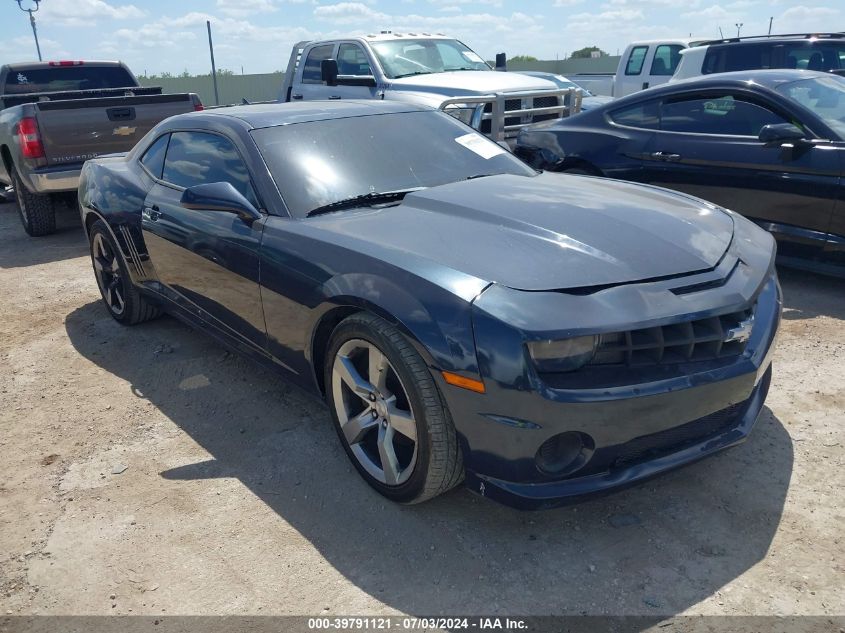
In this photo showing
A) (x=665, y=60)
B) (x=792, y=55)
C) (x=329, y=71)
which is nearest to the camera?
(x=792, y=55)

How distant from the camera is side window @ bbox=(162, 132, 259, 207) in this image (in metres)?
3.62

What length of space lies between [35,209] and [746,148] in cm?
733

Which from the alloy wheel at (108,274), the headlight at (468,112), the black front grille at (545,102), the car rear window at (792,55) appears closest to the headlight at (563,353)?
the alloy wheel at (108,274)

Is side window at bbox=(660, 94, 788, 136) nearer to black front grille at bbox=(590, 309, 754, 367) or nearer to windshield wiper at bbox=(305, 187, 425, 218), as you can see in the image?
windshield wiper at bbox=(305, 187, 425, 218)

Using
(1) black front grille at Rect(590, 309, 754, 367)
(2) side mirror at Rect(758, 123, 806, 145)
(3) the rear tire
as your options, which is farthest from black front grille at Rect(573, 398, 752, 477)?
(3) the rear tire

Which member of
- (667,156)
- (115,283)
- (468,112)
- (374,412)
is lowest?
(115,283)

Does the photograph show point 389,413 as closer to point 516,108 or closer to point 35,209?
point 516,108

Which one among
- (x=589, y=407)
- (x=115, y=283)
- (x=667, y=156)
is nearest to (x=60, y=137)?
(x=115, y=283)

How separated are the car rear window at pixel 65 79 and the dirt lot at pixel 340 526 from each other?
25.9ft

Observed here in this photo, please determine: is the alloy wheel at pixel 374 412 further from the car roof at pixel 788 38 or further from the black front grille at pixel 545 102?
the car roof at pixel 788 38

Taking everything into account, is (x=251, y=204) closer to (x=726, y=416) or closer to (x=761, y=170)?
(x=726, y=416)

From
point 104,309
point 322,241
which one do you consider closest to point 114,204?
point 104,309

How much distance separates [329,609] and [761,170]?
170 inches

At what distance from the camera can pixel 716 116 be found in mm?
5508
